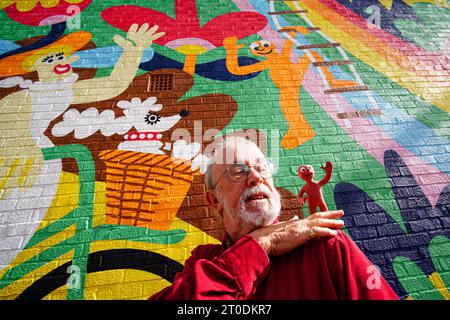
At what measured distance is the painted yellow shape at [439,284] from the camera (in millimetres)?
1786

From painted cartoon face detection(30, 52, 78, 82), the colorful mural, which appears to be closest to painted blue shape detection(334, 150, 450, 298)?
the colorful mural

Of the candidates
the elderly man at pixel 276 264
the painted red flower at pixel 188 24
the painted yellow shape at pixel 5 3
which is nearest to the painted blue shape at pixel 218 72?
the painted red flower at pixel 188 24

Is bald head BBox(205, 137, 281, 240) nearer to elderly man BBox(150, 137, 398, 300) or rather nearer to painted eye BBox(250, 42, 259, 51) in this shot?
elderly man BBox(150, 137, 398, 300)

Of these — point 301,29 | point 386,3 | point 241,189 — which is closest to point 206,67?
point 301,29

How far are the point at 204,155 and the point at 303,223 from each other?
1313 mm

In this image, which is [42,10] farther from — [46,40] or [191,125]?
[191,125]

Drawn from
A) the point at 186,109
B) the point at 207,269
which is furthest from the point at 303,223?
the point at 186,109

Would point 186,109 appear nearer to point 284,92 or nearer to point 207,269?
point 284,92

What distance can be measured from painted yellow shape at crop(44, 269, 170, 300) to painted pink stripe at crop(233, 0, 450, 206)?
2255 millimetres

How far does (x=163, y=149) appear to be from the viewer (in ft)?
7.66

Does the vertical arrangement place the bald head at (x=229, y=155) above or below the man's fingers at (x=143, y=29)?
below

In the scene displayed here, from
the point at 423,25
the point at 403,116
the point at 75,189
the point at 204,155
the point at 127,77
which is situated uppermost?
the point at 423,25

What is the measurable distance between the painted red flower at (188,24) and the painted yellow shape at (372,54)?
2.69 feet

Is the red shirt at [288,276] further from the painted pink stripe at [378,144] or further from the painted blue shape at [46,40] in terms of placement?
the painted blue shape at [46,40]
